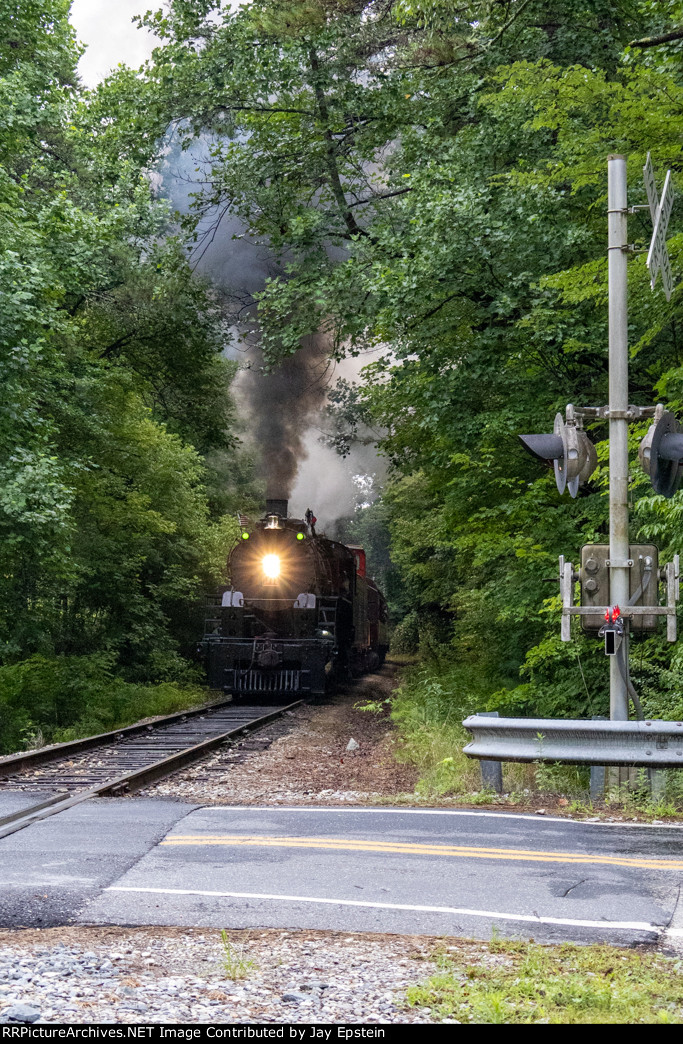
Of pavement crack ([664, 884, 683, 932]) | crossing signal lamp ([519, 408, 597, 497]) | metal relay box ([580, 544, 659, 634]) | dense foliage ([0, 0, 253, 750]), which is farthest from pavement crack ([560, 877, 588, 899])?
dense foliage ([0, 0, 253, 750])

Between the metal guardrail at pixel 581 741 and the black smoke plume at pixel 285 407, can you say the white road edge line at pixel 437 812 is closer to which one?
the metal guardrail at pixel 581 741

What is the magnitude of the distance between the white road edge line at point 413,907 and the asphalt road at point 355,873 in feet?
0.04

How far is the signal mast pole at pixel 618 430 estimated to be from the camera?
8.30 m

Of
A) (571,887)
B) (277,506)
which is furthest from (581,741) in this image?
(277,506)

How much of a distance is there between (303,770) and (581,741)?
6105mm

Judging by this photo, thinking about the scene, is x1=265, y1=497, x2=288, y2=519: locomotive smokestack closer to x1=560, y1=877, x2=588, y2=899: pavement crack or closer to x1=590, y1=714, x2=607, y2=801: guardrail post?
x1=590, y1=714, x2=607, y2=801: guardrail post

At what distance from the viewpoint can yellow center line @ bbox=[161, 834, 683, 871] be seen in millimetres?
7102

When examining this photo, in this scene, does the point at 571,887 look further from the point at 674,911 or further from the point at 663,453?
the point at 663,453

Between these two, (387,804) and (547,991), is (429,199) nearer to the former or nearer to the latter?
(387,804)

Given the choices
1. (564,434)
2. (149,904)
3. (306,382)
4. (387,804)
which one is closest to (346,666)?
(306,382)

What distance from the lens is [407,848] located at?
24.7 feet

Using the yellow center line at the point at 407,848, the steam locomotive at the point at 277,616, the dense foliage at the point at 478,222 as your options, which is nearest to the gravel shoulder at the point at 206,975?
the yellow center line at the point at 407,848

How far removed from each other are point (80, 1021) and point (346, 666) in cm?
2206

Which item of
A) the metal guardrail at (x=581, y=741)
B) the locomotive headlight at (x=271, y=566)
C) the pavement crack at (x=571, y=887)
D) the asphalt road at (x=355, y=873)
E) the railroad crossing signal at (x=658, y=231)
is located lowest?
the asphalt road at (x=355, y=873)
